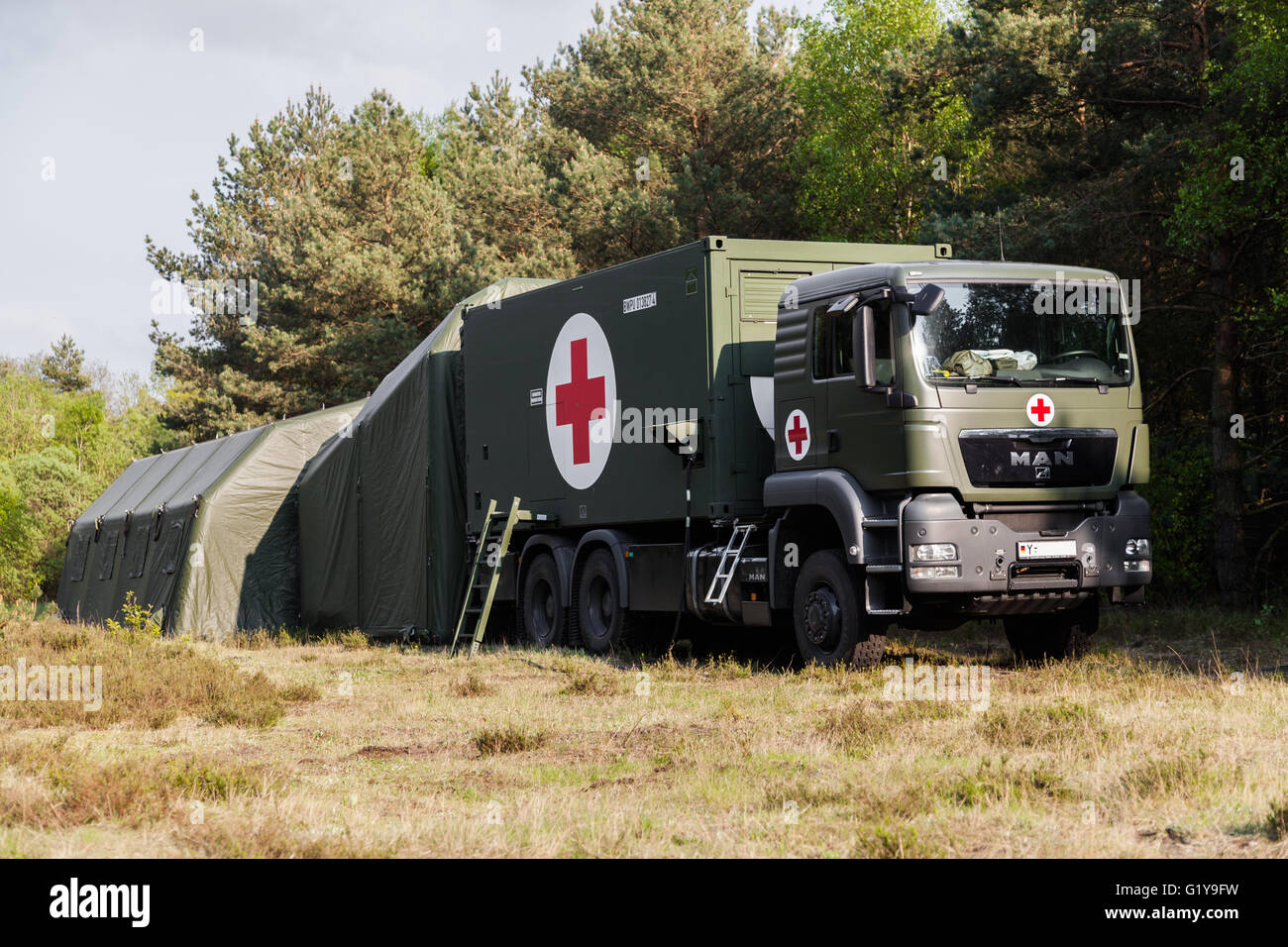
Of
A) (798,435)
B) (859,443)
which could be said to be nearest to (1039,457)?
(859,443)

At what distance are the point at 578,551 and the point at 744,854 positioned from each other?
30.9ft

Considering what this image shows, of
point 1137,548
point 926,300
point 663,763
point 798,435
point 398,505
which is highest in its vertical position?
point 926,300

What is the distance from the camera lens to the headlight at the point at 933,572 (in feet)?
33.8

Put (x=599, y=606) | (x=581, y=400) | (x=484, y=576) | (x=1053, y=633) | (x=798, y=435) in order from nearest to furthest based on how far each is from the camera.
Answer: (x=798, y=435) < (x=1053, y=633) < (x=581, y=400) < (x=599, y=606) < (x=484, y=576)

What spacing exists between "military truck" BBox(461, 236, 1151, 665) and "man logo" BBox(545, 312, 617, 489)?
4 cm

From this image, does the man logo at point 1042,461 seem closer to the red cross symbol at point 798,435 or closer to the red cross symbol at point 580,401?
the red cross symbol at point 798,435

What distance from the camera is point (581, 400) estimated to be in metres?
14.2

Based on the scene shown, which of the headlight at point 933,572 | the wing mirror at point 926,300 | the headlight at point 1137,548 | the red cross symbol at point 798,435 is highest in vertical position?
the wing mirror at point 926,300

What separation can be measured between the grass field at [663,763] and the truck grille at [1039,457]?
1.53 meters

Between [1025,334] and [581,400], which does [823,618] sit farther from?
[581,400]

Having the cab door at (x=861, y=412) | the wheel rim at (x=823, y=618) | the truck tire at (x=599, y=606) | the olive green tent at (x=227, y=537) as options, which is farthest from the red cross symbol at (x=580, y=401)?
the olive green tent at (x=227, y=537)

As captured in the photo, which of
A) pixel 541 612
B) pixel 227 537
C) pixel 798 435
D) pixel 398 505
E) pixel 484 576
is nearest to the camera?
pixel 798 435

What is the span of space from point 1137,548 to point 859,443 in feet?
7.96
